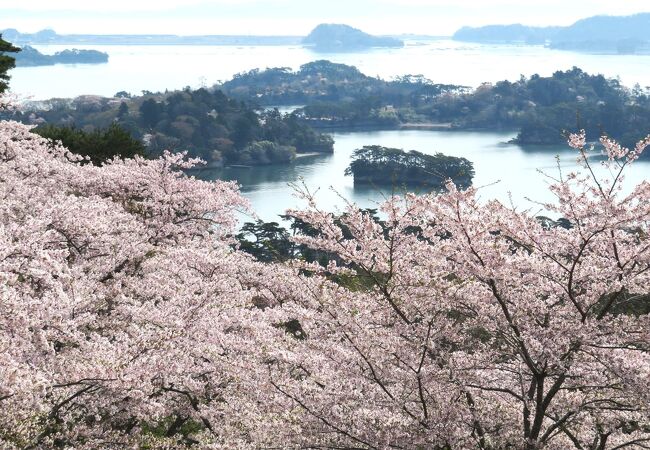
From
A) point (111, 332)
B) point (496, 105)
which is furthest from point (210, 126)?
point (111, 332)

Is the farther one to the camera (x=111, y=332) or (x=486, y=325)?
(x=111, y=332)

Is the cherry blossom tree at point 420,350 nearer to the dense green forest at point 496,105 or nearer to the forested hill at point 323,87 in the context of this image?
the dense green forest at point 496,105

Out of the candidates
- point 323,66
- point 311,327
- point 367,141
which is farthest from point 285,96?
point 311,327

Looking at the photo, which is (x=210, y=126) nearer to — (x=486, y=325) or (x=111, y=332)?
(x=111, y=332)

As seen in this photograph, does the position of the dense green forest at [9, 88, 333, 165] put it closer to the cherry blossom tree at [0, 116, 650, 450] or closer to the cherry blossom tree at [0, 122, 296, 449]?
the cherry blossom tree at [0, 122, 296, 449]

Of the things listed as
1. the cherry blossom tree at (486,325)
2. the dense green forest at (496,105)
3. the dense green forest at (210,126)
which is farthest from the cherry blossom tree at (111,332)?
the dense green forest at (496,105)

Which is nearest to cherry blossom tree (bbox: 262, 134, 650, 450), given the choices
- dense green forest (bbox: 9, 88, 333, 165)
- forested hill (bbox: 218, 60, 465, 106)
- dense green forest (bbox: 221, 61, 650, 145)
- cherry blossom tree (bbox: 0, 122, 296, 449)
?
cherry blossom tree (bbox: 0, 122, 296, 449)
